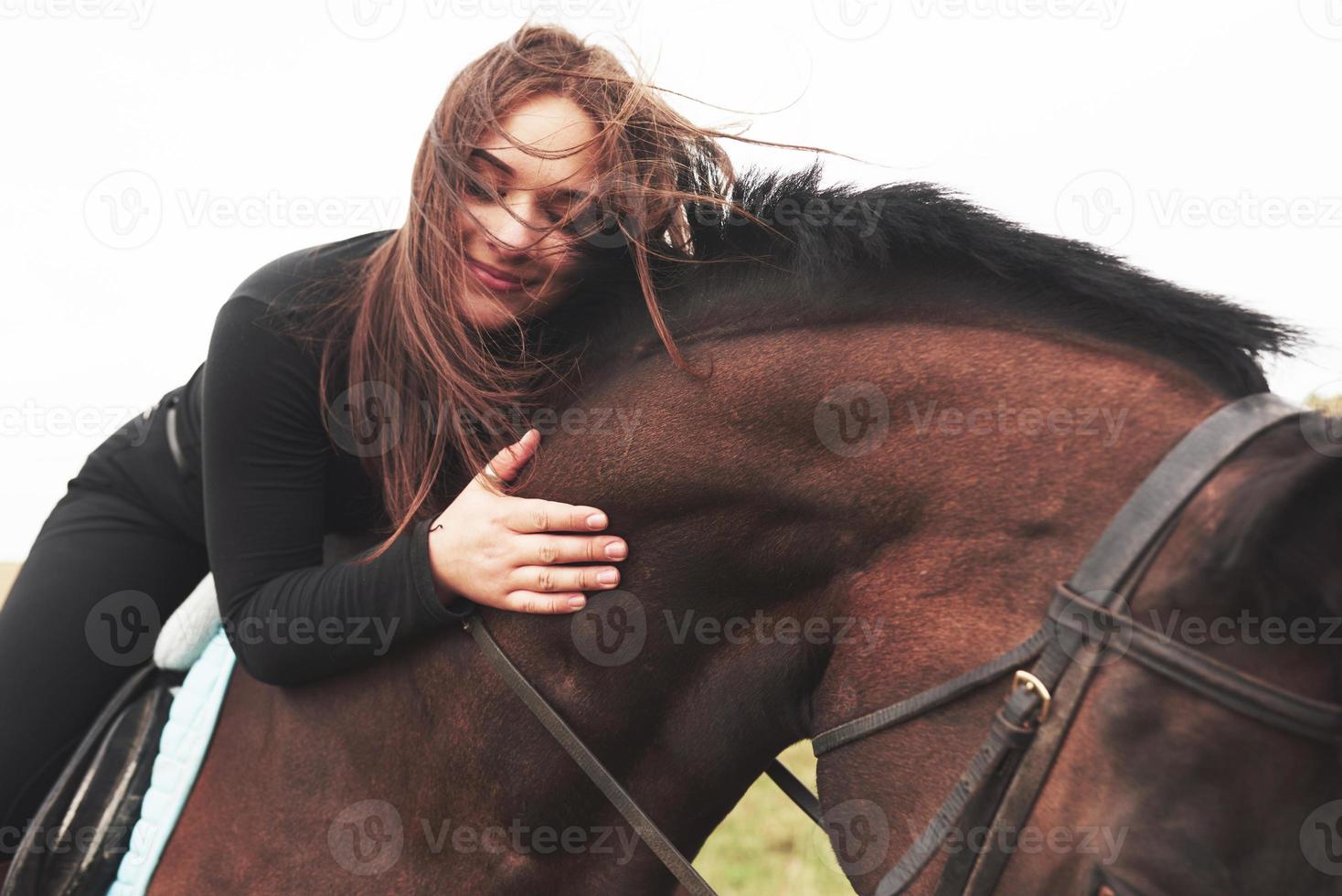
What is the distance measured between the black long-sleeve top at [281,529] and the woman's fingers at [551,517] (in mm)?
204

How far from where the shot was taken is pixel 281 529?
2109mm

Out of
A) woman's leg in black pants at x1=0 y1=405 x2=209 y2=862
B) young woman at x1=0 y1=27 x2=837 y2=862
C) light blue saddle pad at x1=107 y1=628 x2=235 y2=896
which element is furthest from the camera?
woman's leg in black pants at x1=0 y1=405 x2=209 y2=862

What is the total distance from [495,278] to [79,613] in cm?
140

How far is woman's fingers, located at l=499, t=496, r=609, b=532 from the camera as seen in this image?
1.80m

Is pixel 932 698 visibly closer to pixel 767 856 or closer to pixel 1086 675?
pixel 1086 675

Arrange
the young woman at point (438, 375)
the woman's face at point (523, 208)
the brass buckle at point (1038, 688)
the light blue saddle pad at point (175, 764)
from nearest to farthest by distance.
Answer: the brass buckle at point (1038, 688) → the young woman at point (438, 375) → the woman's face at point (523, 208) → the light blue saddle pad at point (175, 764)

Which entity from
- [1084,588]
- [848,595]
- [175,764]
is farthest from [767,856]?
[1084,588]

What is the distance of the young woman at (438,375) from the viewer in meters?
1.90

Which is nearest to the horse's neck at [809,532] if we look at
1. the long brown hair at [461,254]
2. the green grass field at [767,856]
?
the long brown hair at [461,254]

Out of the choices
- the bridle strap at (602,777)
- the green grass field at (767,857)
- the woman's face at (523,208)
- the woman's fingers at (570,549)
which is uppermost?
the woman's face at (523,208)

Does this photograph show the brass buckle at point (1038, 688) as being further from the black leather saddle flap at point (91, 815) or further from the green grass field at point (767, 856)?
the green grass field at point (767, 856)

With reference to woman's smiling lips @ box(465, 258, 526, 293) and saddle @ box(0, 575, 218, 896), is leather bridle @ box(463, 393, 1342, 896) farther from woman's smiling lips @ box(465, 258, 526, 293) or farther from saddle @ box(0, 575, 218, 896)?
saddle @ box(0, 575, 218, 896)

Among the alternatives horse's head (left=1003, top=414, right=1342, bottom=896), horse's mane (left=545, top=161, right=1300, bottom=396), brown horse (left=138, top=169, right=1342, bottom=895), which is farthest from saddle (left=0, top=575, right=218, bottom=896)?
horse's head (left=1003, top=414, right=1342, bottom=896)

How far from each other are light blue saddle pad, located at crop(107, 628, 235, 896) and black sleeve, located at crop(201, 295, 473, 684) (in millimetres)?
255
